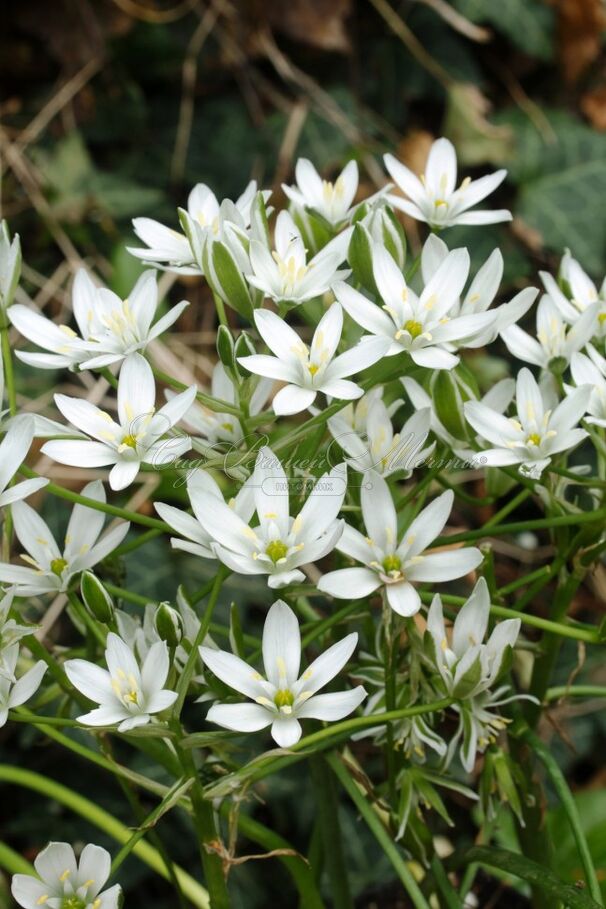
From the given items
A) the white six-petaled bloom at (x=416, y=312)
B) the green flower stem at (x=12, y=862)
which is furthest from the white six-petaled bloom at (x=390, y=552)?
the green flower stem at (x=12, y=862)

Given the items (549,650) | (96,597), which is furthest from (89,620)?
(549,650)

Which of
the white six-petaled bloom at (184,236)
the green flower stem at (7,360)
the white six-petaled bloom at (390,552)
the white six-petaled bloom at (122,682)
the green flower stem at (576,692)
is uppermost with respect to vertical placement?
the white six-petaled bloom at (184,236)

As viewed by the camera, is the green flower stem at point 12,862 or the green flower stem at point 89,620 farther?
the green flower stem at point 12,862

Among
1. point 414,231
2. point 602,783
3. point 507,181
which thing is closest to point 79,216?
point 414,231

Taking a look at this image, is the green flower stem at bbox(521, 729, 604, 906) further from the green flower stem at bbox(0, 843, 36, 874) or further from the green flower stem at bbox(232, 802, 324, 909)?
the green flower stem at bbox(0, 843, 36, 874)

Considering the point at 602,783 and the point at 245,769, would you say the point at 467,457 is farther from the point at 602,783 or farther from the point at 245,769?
the point at 602,783

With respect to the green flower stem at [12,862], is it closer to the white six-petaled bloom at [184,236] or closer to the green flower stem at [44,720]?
the green flower stem at [44,720]

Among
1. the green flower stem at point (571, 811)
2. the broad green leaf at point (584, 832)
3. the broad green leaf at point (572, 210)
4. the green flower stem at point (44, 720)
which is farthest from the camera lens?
the broad green leaf at point (572, 210)
